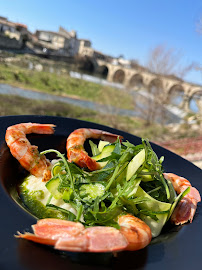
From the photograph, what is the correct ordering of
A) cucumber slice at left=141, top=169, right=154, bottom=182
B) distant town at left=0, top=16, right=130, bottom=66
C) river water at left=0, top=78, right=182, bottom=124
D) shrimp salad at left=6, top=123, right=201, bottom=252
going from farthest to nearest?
distant town at left=0, top=16, right=130, bottom=66 < river water at left=0, top=78, right=182, bottom=124 < cucumber slice at left=141, top=169, right=154, bottom=182 < shrimp salad at left=6, top=123, right=201, bottom=252

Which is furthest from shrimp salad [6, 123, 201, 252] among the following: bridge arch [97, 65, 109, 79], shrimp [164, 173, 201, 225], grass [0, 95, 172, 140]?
bridge arch [97, 65, 109, 79]

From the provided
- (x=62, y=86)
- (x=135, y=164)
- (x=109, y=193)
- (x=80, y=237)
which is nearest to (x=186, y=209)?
(x=135, y=164)

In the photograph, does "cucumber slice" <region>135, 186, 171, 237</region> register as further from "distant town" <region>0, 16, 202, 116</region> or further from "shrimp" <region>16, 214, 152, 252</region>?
"distant town" <region>0, 16, 202, 116</region>

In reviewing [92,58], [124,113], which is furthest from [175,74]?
[92,58]

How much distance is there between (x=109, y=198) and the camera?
155cm

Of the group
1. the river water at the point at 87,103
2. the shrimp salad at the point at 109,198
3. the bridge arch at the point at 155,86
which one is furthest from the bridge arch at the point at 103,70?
the shrimp salad at the point at 109,198

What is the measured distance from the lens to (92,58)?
4238 cm

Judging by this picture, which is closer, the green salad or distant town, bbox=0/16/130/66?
the green salad

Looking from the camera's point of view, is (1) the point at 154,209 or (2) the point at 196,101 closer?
(1) the point at 154,209

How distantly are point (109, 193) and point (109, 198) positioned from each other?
0.13 feet

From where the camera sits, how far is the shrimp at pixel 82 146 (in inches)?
77.9

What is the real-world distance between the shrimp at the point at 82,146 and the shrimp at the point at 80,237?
2.84ft

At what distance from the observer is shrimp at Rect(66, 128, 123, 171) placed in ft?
6.49

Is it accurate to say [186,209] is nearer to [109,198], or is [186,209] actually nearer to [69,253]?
[109,198]
